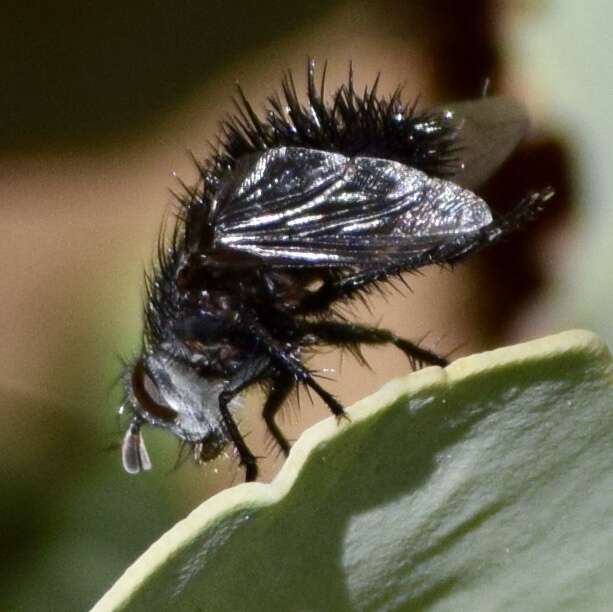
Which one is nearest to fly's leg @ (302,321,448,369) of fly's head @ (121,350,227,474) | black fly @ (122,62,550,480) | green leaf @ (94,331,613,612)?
black fly @ (122,62,550,480)

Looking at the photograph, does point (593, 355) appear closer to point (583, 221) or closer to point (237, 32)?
point (583, 221)

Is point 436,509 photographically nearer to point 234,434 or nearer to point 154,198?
point 234,434

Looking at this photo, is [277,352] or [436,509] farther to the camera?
[277,352]

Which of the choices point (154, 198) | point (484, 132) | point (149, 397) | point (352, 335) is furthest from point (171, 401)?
point (154, 198)

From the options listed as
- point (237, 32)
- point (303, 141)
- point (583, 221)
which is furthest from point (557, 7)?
point (303, 141)

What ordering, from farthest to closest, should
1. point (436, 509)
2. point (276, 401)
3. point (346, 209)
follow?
point (276, 401) < point (346, 209) < point (436, 509)

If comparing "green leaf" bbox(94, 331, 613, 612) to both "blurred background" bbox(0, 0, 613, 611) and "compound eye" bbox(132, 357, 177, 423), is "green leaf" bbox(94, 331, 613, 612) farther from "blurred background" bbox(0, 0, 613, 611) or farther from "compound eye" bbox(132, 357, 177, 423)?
"blurred background" bbox(0, 0, 613, 611)
